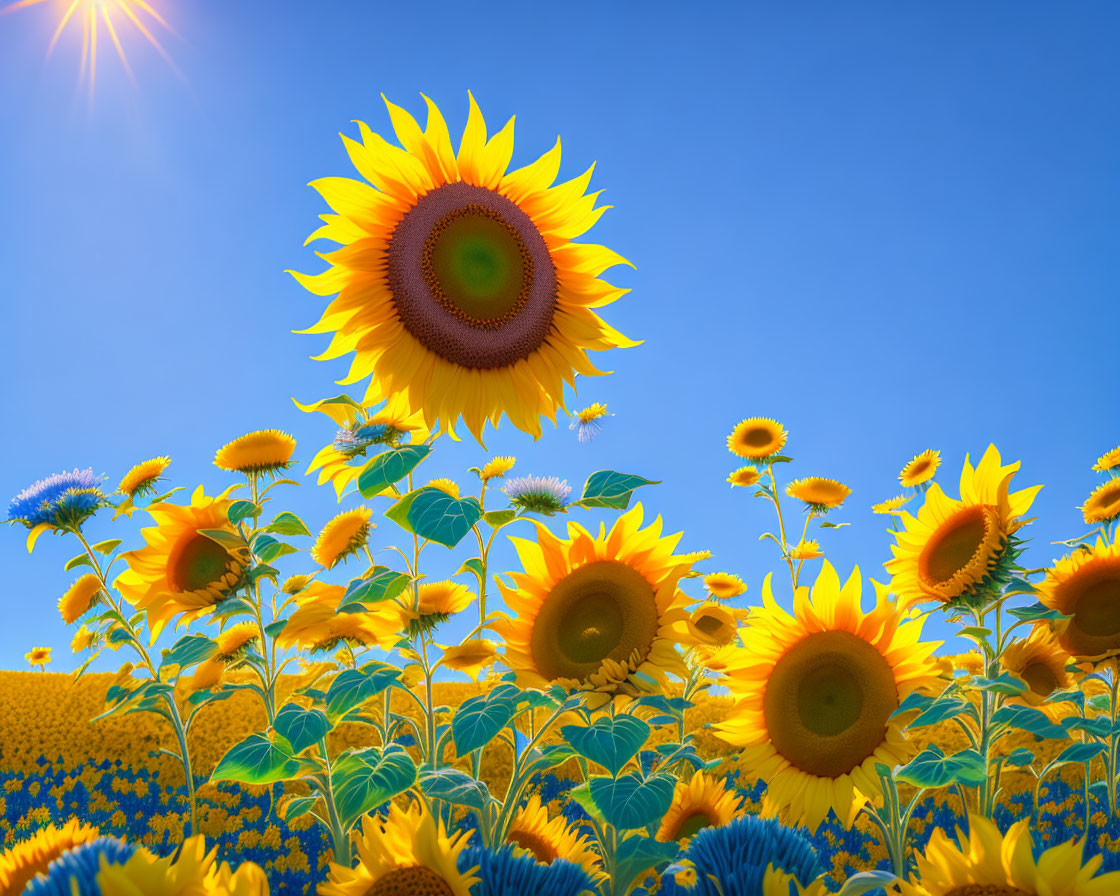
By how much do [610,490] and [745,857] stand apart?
0.98m

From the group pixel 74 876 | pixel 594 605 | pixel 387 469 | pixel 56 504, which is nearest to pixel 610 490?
pixel 594 605

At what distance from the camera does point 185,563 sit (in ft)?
9.58

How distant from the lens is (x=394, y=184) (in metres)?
2.20

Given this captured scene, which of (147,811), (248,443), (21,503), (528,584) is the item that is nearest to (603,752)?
(528,584)

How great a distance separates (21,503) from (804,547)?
6089mm

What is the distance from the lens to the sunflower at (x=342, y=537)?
3.66 m

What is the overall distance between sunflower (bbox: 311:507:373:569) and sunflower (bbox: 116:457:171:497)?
6.26 ft

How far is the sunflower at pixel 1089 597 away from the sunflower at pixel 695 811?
1.80m

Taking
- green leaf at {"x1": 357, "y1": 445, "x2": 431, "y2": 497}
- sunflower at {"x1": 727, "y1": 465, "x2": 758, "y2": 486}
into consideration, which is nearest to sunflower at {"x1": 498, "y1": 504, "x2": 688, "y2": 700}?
green leaf at {"x1": 357, "y1": 445, "x2": 431, "y2": 497}

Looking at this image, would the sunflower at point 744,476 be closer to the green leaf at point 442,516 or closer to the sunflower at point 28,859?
the green leaf at point 442,516

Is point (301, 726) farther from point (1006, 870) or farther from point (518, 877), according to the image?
point (1006, 870)

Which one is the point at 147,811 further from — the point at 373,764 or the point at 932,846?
the point at 932,846

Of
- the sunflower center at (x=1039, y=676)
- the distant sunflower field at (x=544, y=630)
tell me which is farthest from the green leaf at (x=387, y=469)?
the sunflower center at (x=1039, y=676)

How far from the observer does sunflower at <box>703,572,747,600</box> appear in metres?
6.61
